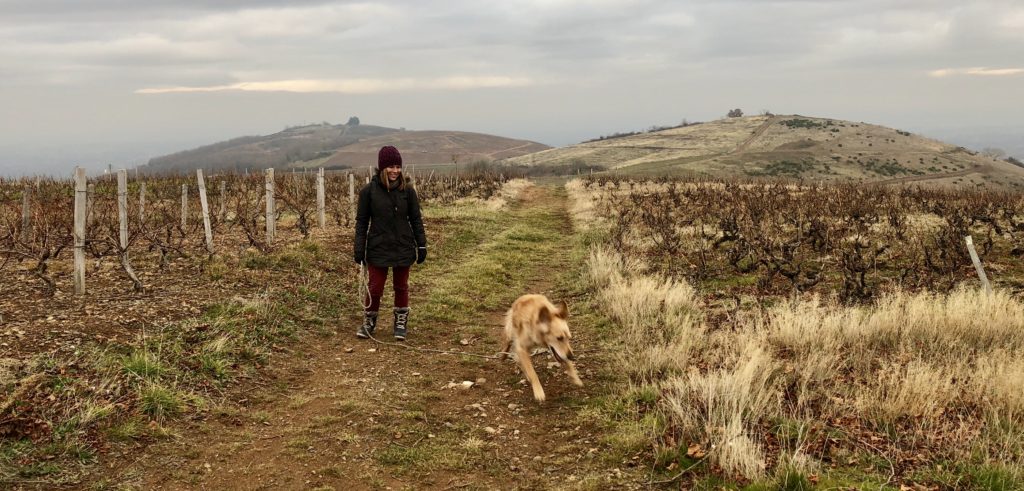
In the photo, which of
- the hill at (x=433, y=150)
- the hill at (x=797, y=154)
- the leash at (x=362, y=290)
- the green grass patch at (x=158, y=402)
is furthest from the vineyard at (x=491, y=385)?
the hill at (x=433, y=150)

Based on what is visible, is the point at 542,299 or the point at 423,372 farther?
the point at 423,372

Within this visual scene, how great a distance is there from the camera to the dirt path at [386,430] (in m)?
4.22

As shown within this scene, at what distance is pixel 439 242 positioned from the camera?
15.0 metres

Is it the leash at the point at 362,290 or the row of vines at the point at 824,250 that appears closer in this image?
the leash at the point at 362,290

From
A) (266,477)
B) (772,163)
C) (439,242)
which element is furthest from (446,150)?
(266,477)

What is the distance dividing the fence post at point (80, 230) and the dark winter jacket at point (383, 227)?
11.3ft

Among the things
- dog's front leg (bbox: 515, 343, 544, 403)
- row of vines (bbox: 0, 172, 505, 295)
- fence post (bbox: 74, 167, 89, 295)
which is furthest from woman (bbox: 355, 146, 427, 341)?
fence post (bbox: 74, 167, 89, 295)

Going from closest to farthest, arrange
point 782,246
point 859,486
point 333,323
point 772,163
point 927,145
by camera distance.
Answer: point 859,486
point 333,323
point 782,246
point 772,163
point 927,145

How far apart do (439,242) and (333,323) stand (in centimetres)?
686

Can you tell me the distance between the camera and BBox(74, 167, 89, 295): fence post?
7516 mm

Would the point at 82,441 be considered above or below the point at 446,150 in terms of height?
below

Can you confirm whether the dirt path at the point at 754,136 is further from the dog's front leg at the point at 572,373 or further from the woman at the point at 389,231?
the dog's front leg at the point at 572,373

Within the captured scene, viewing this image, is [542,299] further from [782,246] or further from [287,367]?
[782,246]

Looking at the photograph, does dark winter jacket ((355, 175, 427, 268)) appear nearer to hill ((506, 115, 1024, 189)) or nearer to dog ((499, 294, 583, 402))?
dog ((499, 294, 583, 402))
